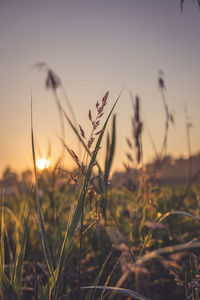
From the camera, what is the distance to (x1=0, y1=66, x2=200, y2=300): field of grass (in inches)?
32.4

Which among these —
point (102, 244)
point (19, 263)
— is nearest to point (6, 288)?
point (19, 263)

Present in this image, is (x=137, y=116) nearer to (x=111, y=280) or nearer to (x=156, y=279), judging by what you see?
(x=111, y=280)

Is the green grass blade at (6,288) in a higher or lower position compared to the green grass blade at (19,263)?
lower

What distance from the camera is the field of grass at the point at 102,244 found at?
0.82 meters

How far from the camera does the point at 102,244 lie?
1.57 meters

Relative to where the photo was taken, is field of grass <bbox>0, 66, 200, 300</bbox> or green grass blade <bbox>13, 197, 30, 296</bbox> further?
green grass blade <bbox>13, 197, 30, 296</bbox>

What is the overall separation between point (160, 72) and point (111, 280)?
5.71 feet

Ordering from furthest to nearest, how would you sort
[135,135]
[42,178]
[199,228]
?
[42,178], [199,228], [135,135]

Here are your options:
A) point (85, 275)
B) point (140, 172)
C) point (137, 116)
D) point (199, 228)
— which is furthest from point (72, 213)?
point (199, 228)

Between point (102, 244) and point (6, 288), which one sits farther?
point (102, 244)

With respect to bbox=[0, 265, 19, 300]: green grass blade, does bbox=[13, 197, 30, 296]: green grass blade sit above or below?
above

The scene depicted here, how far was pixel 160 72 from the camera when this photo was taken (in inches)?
86.7

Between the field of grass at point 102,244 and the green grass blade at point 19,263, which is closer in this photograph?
the field of grass at point 102,244

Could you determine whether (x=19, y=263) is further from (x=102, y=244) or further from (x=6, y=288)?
(x=102, y=244)
